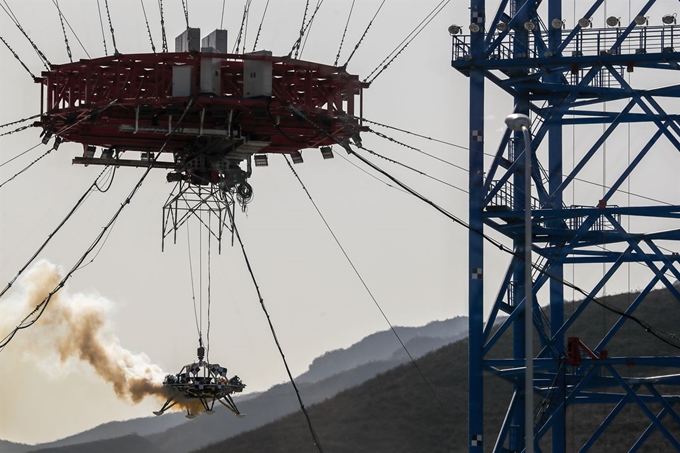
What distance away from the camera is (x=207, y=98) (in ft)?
226

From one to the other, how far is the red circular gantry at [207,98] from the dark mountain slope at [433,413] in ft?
219

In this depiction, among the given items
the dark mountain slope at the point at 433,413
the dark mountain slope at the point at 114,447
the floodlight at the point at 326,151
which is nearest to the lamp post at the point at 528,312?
the floodlight at the point at 326,151

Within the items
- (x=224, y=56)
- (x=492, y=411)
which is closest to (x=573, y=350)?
(x=224, y=56)

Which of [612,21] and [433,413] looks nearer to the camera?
[612,21]

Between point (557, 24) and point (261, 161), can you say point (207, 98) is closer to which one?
point (261, 161)

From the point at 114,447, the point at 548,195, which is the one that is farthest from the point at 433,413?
the point at 548,195

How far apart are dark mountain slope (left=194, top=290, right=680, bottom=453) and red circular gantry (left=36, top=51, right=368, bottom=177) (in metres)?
66.7

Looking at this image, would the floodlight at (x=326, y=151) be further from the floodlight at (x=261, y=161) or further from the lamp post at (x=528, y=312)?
the lamp post at (x=528, y=312)

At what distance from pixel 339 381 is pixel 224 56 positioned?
133 m

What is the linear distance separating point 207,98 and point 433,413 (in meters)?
86.5

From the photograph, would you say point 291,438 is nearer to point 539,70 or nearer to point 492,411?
point 492,411

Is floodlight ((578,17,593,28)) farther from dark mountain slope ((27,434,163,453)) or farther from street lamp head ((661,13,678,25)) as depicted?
dark mountain slope ((27,434,163,453))

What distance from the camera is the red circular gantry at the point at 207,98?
68.9 meters

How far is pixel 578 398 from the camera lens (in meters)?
88.1
